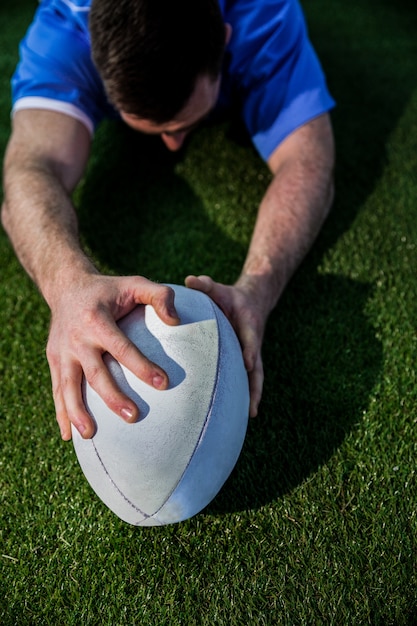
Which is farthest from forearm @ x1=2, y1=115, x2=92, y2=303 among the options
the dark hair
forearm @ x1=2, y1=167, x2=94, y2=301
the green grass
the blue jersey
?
the dark hair

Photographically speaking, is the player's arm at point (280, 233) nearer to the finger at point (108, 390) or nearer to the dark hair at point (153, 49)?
the finger at point (108, 390)

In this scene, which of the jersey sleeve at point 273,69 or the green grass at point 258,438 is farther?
the jersey sleeve at point 273,69

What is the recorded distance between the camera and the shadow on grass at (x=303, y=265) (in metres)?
1.91

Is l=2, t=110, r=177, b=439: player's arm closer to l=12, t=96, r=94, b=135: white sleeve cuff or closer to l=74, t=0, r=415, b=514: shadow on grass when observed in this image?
l=12, t=96, r=94, b=135: white sleeve cuff

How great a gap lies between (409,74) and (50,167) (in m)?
2.38

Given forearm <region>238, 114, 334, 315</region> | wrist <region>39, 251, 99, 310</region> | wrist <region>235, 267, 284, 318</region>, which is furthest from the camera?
forearm <region>238, 114, 334, 315</region>

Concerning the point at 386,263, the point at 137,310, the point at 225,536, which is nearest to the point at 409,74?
the point at 386,263

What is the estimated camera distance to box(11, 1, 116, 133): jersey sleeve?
8.04ft

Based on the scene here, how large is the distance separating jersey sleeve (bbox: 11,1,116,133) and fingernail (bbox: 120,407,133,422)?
4.86 ft

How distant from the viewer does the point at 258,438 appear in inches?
76.2

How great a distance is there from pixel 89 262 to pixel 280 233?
78cm

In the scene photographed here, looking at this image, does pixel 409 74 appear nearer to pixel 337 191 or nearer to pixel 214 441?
pixel 337 191

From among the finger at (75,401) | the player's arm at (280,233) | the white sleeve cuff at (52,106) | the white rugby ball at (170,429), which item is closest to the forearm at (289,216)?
the player's arm at (280,233)

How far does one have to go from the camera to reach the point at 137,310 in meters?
1.67
